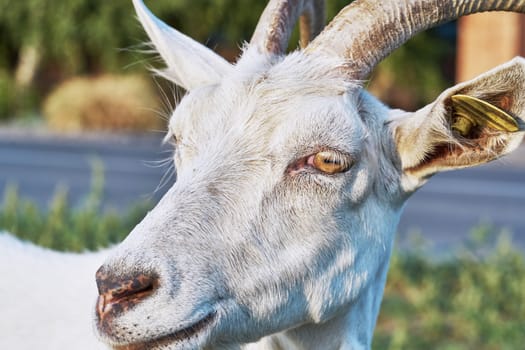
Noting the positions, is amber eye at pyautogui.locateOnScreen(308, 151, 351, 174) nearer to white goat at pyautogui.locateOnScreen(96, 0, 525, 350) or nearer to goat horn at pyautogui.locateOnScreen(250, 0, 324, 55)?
white goat at pyautogui.locateOnScreen(96, 0, 525, 350)

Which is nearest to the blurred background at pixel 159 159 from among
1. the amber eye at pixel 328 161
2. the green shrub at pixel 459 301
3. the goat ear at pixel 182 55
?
the green shrub at pixel 459 301

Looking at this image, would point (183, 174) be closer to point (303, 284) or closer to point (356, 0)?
point (303, 284)

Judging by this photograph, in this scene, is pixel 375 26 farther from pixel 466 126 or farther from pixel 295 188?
pixel 295 188

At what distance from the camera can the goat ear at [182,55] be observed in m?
3.56

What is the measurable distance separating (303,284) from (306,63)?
0.79 m

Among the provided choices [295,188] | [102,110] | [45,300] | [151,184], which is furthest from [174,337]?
[102,110]

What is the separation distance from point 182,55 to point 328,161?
935mm

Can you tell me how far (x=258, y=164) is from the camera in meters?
2.97

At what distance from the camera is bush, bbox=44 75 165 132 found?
78.9ft

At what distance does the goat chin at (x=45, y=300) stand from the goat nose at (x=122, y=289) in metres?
0.73

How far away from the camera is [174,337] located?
2.70 m

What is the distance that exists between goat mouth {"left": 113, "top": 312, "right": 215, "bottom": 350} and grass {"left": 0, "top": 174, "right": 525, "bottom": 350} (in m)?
3.28

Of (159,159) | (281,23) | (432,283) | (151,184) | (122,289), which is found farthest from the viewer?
(159,159)

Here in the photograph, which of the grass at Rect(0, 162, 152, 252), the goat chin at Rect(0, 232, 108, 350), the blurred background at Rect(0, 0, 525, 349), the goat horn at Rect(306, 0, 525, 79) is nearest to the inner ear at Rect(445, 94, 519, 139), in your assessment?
the goat horn at Rect(306, 0, 525, 79)
